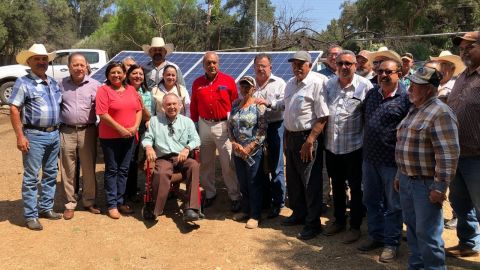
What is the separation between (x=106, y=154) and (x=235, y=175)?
161cm

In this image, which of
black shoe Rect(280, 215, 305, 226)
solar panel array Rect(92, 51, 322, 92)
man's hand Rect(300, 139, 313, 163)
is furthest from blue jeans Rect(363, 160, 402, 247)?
solar panel array Rect(92, 51, 322, 92)

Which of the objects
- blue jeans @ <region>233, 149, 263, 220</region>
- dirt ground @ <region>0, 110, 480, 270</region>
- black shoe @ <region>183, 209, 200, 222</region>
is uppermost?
blue jeans @ <region>233, 149, 263, 220</region>

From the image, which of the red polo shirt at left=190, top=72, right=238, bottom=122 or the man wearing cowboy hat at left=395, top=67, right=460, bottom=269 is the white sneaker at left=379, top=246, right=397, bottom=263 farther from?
the red polo shirt at left=190, top=72, right=238, bottom=122

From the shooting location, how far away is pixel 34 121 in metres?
5.02

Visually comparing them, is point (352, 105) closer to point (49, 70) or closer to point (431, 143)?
point (431, 143)

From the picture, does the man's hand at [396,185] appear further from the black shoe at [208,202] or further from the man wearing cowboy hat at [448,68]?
the black shoe at [208,202]

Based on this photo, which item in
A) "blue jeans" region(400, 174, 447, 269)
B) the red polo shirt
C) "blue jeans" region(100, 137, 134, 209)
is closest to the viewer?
"blue jeans" region(400, 174, 447, 269)

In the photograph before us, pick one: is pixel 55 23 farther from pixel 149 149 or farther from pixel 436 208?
pixel 436 208

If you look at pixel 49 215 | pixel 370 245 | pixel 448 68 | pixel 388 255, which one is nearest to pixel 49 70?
pixel 49 215

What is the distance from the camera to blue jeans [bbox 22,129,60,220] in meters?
5.04

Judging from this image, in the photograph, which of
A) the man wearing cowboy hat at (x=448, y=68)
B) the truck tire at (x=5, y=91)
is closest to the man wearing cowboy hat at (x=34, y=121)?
the man wearing cowboy hat at (x=448, y=68)

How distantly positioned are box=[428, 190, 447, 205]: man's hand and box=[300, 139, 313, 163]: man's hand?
1518mm

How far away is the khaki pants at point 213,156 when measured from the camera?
18.5ft

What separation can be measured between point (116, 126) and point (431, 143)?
3.40m
